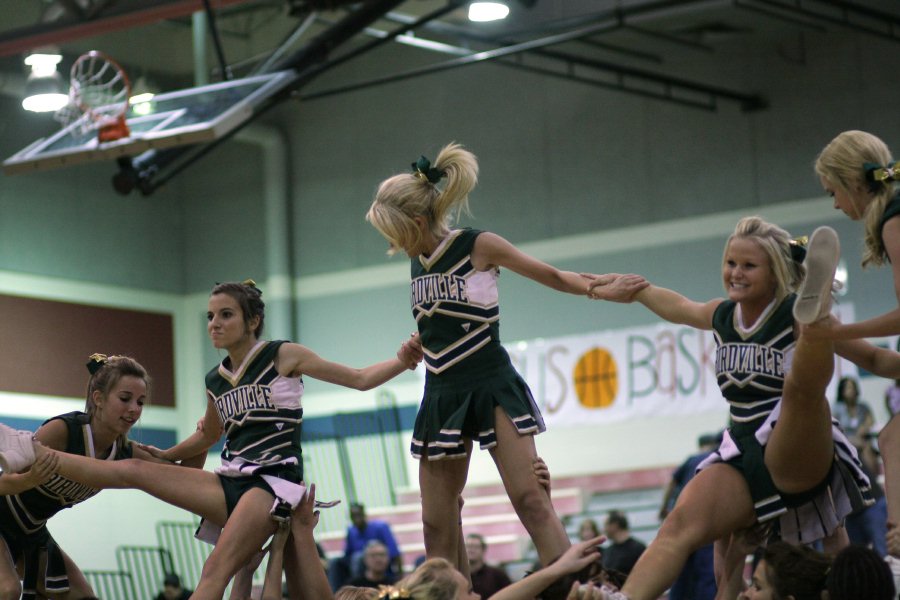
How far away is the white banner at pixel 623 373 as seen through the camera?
44.5ft

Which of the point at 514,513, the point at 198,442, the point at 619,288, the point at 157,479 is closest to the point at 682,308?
the point at 619,288

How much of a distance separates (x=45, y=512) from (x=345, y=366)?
1520mm

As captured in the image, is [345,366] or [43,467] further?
[345,366]

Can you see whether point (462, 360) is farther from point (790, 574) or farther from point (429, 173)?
point (790, 574)

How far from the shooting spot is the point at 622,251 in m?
15.1

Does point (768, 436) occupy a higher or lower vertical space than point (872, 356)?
lower

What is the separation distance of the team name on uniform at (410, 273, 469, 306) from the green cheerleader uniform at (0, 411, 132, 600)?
5.23 ft

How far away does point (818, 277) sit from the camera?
385 centimetres

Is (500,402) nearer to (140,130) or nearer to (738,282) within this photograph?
(738,282)

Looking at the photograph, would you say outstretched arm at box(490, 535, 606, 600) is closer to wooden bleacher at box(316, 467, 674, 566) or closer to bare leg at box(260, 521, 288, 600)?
bare leg at box(260, 521, 288, 600)

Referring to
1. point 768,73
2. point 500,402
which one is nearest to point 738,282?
point 500,402

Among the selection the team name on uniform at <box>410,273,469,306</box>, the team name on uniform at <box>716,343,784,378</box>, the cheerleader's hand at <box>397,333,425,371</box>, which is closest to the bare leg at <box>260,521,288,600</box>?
the cheerleader's hand at <box>397,333,425,371</box>

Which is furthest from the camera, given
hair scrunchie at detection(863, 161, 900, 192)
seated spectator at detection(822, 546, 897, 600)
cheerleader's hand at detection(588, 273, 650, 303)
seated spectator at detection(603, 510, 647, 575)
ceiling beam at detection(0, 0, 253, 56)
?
ceiling beam at detection(0, 0, 253, 56)

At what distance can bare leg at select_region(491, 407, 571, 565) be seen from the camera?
4.72 meters
